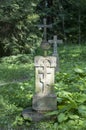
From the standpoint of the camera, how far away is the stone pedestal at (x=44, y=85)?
22.1 ft

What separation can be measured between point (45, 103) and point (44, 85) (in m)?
0.35

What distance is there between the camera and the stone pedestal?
6.73 m

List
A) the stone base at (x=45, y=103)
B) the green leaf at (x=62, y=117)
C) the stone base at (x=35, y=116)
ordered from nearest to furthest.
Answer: the green leaf at (x=62, y=117) < the stone base at (x=35, y=116) < the stone base at (x=45, y=103)

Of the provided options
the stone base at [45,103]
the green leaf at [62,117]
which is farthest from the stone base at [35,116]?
the green leaf at [62,117]

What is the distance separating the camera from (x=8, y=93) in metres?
8.47

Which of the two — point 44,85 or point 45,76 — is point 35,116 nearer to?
point 44,85

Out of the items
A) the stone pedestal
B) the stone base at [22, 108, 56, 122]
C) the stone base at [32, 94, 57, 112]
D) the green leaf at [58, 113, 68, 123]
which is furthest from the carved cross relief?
the green leaf at [58, 113, 68, 123]

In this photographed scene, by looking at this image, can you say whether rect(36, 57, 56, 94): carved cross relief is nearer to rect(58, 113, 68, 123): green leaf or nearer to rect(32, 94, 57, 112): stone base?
rect(32, 94, 57, 112): stone base

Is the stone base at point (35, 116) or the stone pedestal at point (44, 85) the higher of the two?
the stone pedestal at point (44, 85)

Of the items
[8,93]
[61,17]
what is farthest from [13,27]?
[61,17]

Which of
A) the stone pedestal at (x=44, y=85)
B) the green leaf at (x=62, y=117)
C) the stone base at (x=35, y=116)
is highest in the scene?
the stone pedestal at (x=44, y=85)

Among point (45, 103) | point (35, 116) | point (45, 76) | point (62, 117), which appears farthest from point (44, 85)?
point (62, 117)

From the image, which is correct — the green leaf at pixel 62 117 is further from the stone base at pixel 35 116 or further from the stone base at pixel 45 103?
the stone base at pixel 45 103

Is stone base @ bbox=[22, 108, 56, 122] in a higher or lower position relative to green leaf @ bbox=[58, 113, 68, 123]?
lower
